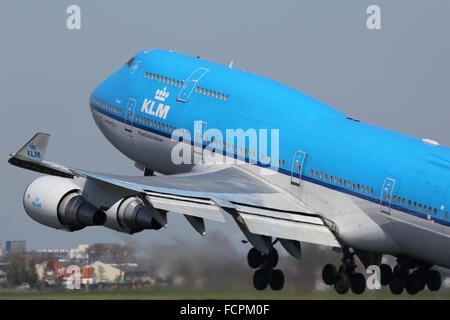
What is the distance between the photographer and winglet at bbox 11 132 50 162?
34.9 m

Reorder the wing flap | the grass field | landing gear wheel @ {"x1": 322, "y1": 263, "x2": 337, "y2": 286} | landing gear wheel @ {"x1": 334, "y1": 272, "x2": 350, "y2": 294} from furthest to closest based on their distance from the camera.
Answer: the grass field → landing gear wheel @ {"x1": 322, "y1": 263, "x2": 337, "y2": 286} → landing gear wheel @ {"x1": 334, "y1": 272, "x2": 350, "y2": 294} → the wing flap

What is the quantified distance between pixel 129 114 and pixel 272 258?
26.8ft

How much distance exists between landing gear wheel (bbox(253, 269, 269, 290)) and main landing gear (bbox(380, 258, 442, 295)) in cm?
394

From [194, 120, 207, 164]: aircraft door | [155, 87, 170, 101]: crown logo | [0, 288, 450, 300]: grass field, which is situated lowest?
[0, 288, 450, 300]: grass field

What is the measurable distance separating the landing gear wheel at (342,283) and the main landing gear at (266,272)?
2202mm

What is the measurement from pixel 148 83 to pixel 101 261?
6787 mm

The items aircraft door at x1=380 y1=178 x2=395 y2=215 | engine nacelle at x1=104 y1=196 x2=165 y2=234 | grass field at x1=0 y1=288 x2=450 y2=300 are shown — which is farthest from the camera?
grass field at x1=0 y1=288 x2=450 y2=300

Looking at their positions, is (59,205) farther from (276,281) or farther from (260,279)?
(276,281)

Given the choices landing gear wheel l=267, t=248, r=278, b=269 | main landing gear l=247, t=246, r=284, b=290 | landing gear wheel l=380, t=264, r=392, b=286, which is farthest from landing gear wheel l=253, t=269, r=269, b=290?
landing gear wheel l=380, t=264, r=392, b=286

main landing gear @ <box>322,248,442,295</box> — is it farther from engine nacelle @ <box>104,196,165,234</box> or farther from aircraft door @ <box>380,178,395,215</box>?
engine nacelle @ <box>104,196,165,234</box>

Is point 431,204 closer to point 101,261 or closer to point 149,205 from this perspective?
point 149,205

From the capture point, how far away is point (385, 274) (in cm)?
4350

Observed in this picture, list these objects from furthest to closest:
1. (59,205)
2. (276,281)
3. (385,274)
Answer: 1. (385,274)
2. (276,281)
3. (59,205)

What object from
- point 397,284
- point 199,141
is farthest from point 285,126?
point 397,284
